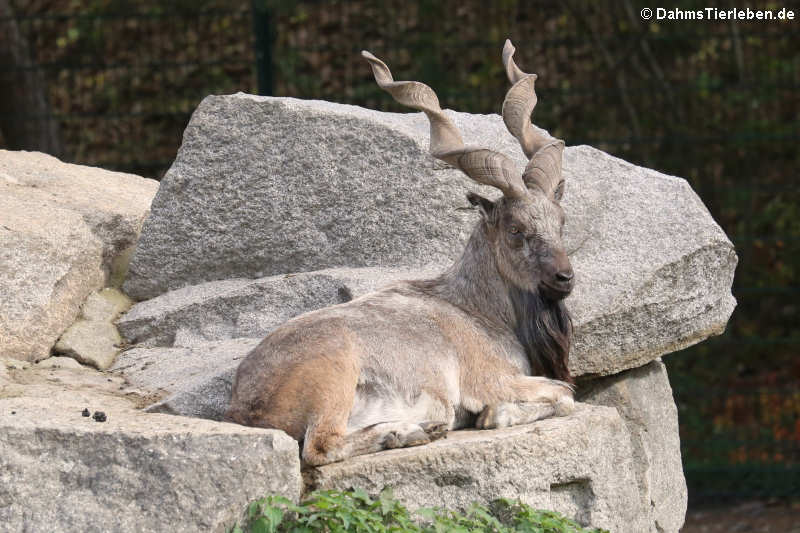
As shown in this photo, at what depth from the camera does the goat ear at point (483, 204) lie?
5.33 metres

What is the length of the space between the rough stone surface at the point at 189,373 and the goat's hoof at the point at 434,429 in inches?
36.9

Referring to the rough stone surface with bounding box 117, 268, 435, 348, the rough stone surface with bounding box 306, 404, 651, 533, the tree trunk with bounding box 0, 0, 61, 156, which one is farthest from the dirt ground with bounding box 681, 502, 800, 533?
the tree trunk with bounding box 0, 0, 61, 156

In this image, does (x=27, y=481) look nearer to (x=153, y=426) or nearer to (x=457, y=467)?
(x=153, y=426)

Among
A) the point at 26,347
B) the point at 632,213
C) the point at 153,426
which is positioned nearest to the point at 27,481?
the point at 153,426

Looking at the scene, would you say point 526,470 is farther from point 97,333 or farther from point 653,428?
point 97,333

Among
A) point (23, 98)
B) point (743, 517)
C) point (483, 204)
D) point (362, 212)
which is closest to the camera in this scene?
point (483, 204)

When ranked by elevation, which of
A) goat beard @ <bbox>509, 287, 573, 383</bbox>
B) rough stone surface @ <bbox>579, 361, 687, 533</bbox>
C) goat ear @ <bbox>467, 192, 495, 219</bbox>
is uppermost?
goat ear @ <bbox>467, 192, 495, 219</bbox>

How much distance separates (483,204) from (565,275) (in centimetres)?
54

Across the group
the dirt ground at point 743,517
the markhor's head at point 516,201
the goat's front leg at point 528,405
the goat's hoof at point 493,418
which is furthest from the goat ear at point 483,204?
the dirt ground at point 743,517

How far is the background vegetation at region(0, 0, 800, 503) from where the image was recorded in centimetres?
852

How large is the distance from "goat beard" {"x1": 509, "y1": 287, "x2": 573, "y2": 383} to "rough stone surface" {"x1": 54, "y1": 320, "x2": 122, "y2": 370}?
6.37 ft

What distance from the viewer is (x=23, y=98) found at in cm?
907

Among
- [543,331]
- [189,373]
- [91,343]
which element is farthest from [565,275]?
[91,343]

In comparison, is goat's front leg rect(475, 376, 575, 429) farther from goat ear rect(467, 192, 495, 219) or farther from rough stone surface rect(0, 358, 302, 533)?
rough stone surface rect(0, 358, 302, 533)
